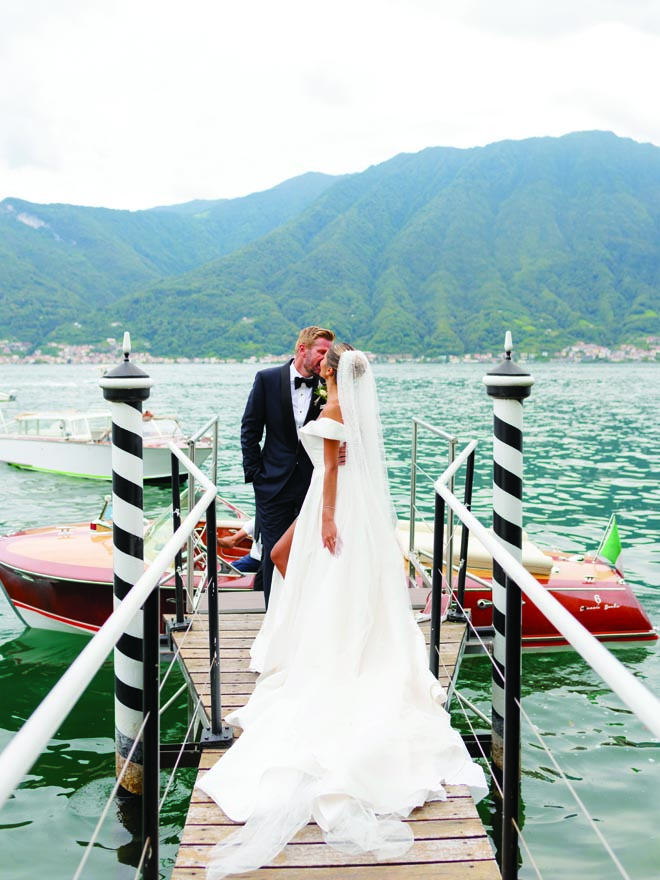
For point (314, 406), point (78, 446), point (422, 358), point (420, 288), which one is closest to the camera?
point (314, 406)

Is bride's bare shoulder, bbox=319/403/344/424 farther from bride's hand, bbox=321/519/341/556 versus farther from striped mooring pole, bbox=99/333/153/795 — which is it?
striped mooring pole, bbox=99/333/153/795

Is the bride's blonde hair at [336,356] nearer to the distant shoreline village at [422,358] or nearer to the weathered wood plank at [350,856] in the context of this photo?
the weathered wood plank at [350,856]

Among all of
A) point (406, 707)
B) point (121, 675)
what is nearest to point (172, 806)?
point (121, 675)

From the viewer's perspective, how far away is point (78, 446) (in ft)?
74.2

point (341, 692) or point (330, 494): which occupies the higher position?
point (330, 494)

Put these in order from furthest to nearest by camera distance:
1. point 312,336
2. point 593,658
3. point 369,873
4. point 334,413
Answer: point 312,336
point 334,413
point 369,873
point 593,658

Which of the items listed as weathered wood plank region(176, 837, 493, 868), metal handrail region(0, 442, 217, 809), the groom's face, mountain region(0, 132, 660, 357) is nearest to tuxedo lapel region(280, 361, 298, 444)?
the groom's face

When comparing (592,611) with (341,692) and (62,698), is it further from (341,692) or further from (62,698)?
(62,698)

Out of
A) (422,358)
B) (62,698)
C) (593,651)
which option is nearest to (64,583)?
(62,698)

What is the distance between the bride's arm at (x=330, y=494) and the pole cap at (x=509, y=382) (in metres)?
0.96

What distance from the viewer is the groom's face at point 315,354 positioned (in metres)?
5.34

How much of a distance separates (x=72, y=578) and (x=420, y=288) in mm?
136965

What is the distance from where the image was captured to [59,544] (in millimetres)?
9414

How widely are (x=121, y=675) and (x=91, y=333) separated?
430ft
